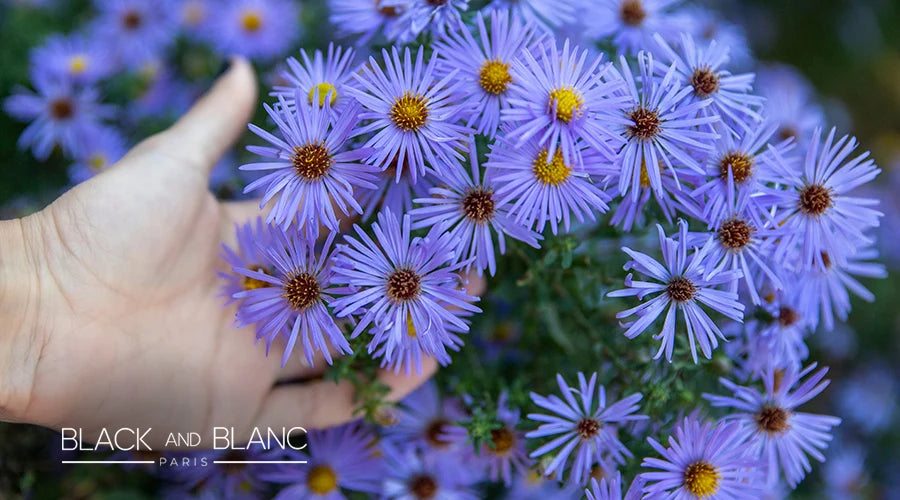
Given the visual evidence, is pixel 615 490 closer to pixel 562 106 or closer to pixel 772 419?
pixel 772 419

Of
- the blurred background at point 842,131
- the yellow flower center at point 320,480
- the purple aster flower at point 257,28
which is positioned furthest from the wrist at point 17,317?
the purple aster flower at point 257,28

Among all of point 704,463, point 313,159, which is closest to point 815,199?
point 704,463

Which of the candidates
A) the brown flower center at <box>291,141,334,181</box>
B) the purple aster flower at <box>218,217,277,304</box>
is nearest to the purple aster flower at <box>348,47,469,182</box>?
the brown flower center at <box>291,141,334,181</box>

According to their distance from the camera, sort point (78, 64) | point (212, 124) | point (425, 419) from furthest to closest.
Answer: point (78, 64) → point (425, 419) → point (212, 124)

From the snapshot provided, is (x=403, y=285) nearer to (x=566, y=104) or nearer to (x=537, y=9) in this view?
(x=566, y=104)

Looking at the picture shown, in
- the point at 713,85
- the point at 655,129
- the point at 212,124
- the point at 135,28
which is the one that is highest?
the point at 135,28

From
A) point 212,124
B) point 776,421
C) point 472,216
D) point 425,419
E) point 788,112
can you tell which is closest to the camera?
point 472,216

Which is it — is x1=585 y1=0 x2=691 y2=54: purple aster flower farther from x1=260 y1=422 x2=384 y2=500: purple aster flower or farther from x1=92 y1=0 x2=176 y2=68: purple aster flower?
x1=92 y1=0 x2=176 y2=68: purple aster flower

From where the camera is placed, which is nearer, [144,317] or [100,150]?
[144,317]

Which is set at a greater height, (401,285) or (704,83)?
(704,83)
